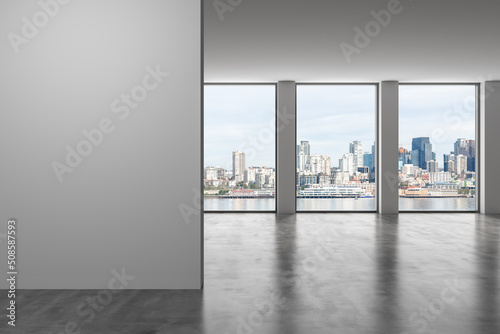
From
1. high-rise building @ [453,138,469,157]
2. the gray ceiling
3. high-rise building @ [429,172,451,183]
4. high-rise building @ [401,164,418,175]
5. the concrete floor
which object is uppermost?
the gray ceiling

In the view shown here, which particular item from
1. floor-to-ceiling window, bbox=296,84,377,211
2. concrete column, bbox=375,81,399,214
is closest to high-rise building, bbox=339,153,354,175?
floor-to-ceiling window, bbox=296,84,377,211

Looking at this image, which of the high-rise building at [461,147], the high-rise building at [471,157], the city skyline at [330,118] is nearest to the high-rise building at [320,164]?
the city skyline at [330,118]

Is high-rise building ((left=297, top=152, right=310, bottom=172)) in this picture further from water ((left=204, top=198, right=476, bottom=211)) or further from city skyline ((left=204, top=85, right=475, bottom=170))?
water ((left=204, top=198, right=476, bottom=211))

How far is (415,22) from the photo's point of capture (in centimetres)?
684

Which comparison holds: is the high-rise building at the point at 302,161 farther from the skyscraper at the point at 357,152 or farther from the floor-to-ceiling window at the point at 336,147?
the skyscraper at the point at 357,152

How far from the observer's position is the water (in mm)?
11914

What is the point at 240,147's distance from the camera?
1223 cm

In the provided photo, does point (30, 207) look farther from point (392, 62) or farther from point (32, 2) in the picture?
point (392, 62)

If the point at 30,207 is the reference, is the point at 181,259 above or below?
below

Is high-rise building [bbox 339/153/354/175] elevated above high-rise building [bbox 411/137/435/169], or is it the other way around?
high-rise building [bbox 411/137/435/169]

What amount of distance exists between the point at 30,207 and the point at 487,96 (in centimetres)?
1143

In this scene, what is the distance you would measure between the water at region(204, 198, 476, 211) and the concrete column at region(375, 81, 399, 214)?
0.39 metres

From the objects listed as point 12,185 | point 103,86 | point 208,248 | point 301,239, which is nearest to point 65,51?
point 103,86

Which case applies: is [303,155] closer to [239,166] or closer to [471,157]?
[239,166]
